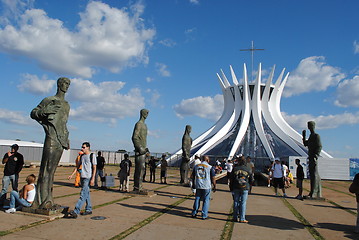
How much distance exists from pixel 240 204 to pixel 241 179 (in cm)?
53

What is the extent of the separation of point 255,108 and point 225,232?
33.5 m

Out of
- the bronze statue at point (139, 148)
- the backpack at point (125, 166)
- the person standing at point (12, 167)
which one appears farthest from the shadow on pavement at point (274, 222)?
the person standing at point (12, 167)

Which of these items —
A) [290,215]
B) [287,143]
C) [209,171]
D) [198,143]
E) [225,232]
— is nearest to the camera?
[225,232]

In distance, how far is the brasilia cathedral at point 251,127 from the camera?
31.6 metres

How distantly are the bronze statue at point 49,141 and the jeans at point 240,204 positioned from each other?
381 cm

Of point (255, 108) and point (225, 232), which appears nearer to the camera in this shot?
point (225, 232)

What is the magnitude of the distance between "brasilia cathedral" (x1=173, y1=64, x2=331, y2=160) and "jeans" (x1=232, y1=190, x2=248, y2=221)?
923 inches

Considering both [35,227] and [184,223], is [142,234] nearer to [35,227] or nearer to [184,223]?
[184,223]

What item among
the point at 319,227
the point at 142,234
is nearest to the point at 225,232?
the point at 142,234

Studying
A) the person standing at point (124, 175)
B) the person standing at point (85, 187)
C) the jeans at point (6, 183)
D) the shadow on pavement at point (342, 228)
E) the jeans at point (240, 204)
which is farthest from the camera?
the person standing at point (124, 175)

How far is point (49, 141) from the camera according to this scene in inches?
227

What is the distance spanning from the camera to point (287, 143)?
105 feet

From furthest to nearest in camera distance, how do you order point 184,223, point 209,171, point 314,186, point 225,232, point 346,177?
point 346,177 < point 314,186 < point 209,171 < point 184,223 < point 225,232

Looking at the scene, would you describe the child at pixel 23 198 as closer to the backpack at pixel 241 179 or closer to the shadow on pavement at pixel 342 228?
the backpack at pixel 241 179
